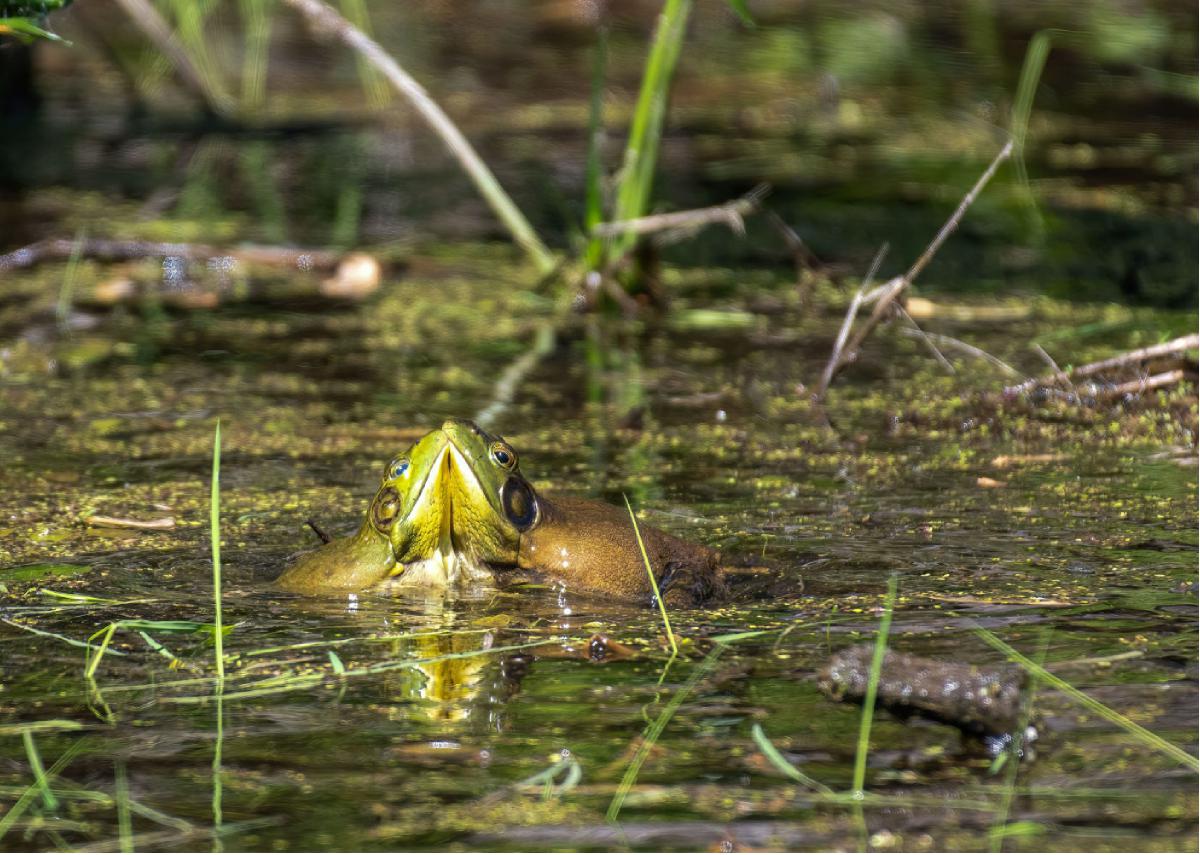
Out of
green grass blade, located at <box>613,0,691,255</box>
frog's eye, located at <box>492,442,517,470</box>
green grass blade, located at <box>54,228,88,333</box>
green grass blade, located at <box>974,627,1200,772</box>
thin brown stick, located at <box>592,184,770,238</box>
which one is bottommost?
green grass blade, located at <box>54,228,88,333</box>

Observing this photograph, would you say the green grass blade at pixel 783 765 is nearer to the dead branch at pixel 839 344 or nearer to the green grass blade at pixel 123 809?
the green grass blade at pixel 123 809

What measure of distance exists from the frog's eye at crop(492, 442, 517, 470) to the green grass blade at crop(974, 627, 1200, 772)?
914mm

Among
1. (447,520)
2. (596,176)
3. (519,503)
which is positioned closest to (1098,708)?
(519,503)

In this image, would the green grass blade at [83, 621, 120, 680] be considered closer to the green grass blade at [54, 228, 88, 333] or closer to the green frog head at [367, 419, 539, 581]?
the green frog head at [367, 419, 539, 581]

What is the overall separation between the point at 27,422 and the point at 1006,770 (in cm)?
321

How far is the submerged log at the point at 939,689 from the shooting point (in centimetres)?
242

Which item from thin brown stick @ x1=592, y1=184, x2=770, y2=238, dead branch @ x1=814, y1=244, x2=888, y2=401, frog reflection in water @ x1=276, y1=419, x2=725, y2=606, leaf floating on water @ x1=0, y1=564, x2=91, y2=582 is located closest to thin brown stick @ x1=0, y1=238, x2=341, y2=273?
thin brown stick @ x1=592, y1=184, x2=770, y2=238

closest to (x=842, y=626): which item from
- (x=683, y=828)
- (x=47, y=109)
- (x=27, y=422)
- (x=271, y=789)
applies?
(x=683, y=828)

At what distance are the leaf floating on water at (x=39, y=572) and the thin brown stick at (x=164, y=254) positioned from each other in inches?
126

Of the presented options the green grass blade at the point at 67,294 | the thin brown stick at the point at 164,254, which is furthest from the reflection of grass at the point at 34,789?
the thin brown stick at the point at 164,254

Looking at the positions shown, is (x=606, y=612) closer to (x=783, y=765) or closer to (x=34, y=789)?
(x=783, y=765)

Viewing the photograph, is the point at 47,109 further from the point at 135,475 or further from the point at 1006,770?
the point at 1006,770

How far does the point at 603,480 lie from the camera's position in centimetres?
415

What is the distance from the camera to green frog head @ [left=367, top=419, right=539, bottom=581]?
10.3 ft
